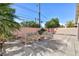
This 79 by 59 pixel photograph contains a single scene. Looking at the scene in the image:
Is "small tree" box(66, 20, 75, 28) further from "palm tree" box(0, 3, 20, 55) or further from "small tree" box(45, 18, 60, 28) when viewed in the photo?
"palm tree" box(0, 3, 20, 55)

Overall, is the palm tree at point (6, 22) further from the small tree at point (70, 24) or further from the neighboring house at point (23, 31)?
the small tree at point (70, 24)

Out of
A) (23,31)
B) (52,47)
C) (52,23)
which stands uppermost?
(52,23)

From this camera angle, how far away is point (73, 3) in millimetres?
2836

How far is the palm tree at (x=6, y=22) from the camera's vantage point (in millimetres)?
2781

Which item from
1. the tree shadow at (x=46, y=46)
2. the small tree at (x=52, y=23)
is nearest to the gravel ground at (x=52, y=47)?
the tree shadow at (x=46, y=46)

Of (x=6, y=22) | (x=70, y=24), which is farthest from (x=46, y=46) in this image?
(x=6, y=22)

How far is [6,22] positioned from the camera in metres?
2.80

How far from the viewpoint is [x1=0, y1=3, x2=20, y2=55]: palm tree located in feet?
9.12

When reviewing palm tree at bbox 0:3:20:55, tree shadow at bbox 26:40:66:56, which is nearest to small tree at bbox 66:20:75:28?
tree shadow at bbox 26:40:66:56

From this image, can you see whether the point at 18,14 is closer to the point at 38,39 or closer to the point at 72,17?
the point at 38,39

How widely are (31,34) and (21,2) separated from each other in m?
0.45

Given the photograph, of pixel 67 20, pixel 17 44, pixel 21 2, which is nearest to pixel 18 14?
pixel 21 2

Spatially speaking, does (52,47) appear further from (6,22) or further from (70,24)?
(6,22)

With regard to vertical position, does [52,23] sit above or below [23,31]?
above
